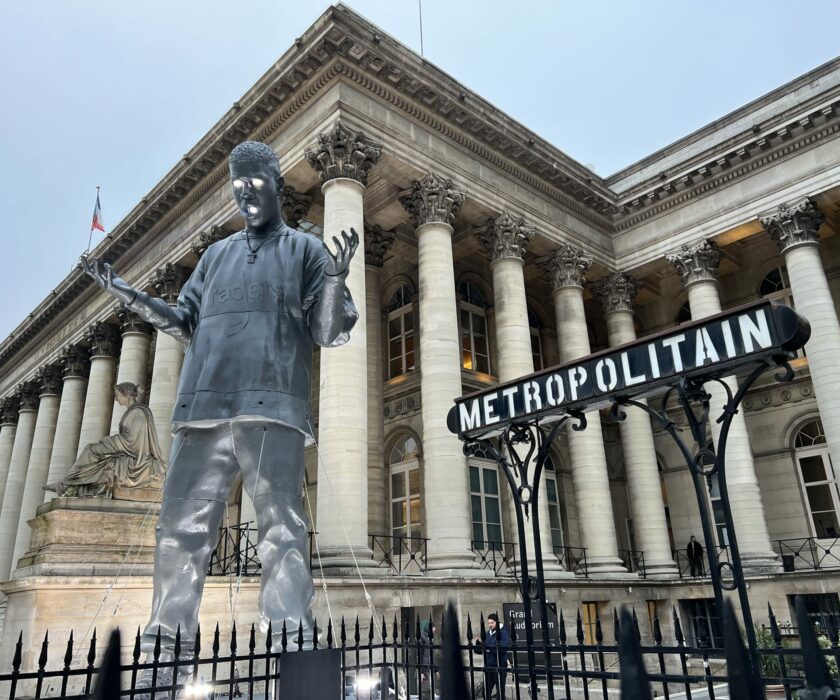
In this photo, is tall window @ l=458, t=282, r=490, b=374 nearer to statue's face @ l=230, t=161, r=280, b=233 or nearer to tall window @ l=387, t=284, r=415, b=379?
tall window @ l=387, t=284, r=415, b=379

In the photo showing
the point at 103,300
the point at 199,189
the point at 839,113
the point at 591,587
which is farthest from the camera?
the point at 103,300

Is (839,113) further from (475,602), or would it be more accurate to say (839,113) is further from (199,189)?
(199,189)

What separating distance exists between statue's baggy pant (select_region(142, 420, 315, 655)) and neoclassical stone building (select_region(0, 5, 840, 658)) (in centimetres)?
577

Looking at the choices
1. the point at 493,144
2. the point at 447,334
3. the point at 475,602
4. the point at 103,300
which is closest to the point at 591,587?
the point at 475,602

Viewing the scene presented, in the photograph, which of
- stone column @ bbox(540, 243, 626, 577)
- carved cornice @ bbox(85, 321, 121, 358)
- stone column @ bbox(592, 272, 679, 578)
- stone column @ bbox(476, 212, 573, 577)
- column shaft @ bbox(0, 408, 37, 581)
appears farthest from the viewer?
column shaft @ bbox(0, 408, 37, 581)

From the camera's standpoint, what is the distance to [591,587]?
657 inches

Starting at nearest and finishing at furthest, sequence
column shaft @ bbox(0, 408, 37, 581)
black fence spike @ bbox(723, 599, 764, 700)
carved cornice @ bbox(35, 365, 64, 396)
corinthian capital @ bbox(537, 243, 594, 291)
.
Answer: black fence spike @ bbox(723, 599, 764, 700) → corinthian capital @ bbox(537, 243, 594, 291) → column shaft @ bbox(0, 408, 37, 581) → carved cornice @ bbox(35, 365, 64, 396)

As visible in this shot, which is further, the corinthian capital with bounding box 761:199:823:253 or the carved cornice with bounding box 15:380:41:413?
the carved cornice with bounding box 15:380:41:413

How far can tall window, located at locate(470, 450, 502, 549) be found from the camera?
1983cm

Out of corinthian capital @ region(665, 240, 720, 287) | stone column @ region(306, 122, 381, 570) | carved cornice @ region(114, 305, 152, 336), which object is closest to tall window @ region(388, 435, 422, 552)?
stone column @ region(306, 122, 381, 570)

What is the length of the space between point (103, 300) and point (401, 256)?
11.6m

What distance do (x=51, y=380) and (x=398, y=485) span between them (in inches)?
696

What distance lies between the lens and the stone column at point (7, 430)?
33.4 m

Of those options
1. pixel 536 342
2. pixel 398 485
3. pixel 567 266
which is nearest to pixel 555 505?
pixel 398 485
